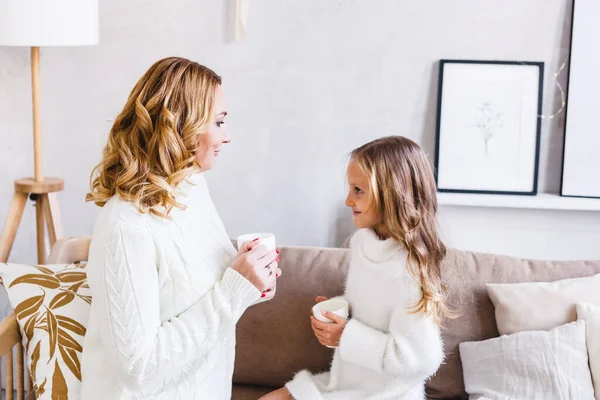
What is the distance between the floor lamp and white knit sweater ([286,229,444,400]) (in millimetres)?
1043

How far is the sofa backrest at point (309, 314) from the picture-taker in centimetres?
195

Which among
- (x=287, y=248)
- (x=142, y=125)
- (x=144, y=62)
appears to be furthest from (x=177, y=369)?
(x=144, y=62)

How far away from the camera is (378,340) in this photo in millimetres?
1661

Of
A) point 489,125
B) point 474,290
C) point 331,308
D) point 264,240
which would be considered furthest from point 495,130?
point 264,240

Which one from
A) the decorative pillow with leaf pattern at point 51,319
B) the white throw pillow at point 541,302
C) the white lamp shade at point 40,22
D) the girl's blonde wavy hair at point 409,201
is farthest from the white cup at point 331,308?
the white lamp shade at point 40,22

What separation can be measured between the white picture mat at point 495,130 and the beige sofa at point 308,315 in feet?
1.22

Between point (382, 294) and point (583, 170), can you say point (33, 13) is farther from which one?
point (583, 170)

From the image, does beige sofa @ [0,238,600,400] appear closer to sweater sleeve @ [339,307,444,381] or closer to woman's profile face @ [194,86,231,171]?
sweater sleeve @ [339,307,444,381]

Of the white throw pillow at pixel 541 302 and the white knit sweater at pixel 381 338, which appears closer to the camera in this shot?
the white knit sweater at pixel 381 338

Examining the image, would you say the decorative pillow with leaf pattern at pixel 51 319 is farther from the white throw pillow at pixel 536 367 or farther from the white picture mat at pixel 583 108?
the white picture mat at pixel 583 108

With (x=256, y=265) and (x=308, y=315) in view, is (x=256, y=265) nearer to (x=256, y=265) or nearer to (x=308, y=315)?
(x=256, y=265)

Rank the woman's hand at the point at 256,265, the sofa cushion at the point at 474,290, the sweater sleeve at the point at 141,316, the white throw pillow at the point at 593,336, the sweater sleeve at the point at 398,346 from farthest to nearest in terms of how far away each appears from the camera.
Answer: the sofa cushion at the point at 474,290
the white throw pillow at the point at 593,336
the sweater sleeve at the point at 398,346
the woman's hand at the point at 256,265
the sweater sleeve at the point at 141,316

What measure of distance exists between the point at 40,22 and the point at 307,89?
85 cm

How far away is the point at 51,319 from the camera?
1.72 meters
